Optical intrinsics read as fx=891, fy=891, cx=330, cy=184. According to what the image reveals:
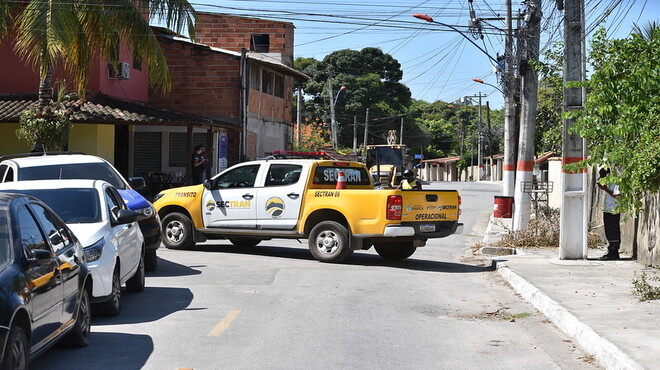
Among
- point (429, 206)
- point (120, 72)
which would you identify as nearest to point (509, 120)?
point (429, 206)

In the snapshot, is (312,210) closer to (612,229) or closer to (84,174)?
(84,174)

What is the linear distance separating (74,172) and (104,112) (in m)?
13.6

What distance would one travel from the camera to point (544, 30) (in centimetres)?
2153

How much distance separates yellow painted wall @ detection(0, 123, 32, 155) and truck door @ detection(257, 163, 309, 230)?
15.3m

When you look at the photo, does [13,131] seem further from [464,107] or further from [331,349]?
[464,107]

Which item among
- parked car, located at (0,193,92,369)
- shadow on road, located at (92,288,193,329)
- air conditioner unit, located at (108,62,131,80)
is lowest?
shadow on road, located at (92,288,193,329)

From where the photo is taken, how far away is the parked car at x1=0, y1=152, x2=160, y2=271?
44.8 feet

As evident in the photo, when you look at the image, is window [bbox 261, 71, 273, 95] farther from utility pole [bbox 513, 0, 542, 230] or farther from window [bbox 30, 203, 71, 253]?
window [bbox 30, 203, 71, 253]

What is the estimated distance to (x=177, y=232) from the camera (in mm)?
17828

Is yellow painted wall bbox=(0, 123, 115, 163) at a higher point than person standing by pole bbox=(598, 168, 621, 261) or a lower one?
higher

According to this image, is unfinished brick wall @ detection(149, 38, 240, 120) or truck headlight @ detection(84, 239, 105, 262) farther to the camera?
unfinished brick wall @ detection(149, 38, 240, 120)

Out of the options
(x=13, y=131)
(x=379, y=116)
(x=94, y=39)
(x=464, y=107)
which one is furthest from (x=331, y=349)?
(x=464, y=107)

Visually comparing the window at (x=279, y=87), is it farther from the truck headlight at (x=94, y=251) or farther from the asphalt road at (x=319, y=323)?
the truck headlight at (x=94, y=251)

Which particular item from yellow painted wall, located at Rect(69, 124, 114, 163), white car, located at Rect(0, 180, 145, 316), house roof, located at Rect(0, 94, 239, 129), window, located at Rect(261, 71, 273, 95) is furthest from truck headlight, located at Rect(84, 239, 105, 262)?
window, located at Rect(261, 71, 273, 95)
